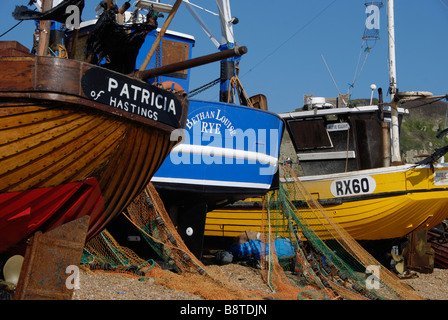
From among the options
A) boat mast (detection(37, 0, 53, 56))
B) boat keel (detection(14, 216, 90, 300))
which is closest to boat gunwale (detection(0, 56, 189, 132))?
boat mast (detection(37, 0, 53, 56))

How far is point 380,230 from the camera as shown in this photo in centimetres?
1288

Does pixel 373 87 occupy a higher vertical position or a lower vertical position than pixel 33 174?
higher

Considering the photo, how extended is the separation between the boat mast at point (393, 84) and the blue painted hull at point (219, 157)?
487 centimetres

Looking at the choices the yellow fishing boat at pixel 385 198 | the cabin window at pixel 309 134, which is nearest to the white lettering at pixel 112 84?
the yellow fishing boat at pixel 385 198

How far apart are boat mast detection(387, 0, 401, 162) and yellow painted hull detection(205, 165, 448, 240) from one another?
1.85m

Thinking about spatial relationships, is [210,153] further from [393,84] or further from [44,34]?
[393,84]

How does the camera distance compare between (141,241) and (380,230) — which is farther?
(380,230)

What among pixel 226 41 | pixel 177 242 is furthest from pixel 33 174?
pixel 226 41

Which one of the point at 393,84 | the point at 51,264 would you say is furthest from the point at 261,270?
the point at 393,84

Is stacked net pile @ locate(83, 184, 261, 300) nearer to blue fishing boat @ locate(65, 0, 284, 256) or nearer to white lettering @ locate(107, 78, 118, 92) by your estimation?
blue fishing boat @ locate(65, 0, 284, 256)

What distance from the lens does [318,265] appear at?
1048 cm

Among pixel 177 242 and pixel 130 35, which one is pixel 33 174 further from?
pixel 177 242
